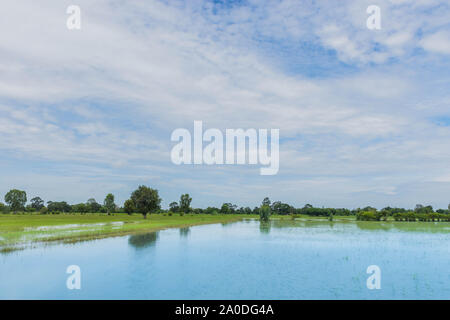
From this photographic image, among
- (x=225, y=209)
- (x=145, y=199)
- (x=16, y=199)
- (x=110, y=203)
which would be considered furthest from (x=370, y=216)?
(x=16, y=199)

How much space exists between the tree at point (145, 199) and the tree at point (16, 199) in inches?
3137

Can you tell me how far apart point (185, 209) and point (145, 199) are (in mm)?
→ 65095

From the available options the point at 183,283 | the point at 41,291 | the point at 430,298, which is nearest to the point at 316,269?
the point at 430,298

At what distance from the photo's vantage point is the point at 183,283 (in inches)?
729

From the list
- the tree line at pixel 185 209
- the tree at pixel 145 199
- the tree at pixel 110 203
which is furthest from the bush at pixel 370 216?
the tree at pixel 110 203

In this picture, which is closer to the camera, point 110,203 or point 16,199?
point 16,199

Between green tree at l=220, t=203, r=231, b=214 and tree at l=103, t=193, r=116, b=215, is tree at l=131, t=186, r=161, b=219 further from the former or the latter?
green tree at l=220, t=203, r=231, b=214

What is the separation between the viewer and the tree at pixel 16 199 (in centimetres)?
13775

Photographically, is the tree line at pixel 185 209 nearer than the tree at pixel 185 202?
Yes

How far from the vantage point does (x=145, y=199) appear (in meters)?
90.2

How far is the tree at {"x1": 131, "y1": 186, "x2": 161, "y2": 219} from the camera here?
90.1m

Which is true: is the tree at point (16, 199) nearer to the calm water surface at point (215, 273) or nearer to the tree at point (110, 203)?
the tree at point (110, 203)

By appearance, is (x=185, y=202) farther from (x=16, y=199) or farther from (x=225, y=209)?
(x=16, y=199)

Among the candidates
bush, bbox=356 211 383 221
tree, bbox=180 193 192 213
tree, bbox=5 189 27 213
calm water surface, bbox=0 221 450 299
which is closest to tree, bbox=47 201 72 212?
tree, bbox=5 189 27 213
